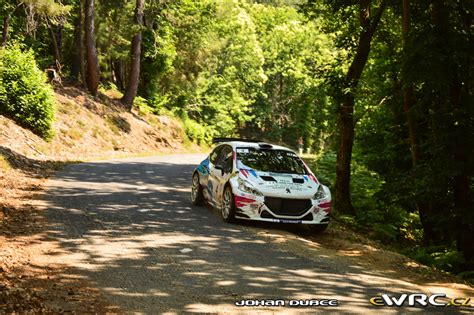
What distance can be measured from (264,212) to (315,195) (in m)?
1.12

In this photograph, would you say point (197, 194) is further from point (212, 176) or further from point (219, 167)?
point (219, 167)

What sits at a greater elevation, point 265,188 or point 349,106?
point 349,106

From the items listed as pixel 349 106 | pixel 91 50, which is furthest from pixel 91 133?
pixel 349 106

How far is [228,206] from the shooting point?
10688mm

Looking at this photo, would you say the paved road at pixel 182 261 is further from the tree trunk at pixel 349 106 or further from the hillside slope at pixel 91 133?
the hillside slope at pixel 91 133

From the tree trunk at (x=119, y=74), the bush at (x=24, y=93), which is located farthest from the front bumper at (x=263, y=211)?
the tree trunk at (x=119, y=74)

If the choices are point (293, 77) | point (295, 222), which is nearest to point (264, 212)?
point (295, 222)

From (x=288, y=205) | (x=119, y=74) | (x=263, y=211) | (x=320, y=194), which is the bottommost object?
(x=263, y=211)

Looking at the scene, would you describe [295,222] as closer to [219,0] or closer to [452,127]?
[452,127]

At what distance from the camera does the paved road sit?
20.2 feet

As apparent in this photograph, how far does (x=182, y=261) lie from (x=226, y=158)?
4.49 m

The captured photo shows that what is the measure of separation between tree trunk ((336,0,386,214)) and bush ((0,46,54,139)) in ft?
40.5

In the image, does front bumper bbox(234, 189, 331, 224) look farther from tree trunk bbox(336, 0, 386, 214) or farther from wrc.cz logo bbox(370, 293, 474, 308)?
tree trunk bbox(336, 0, 386, 214)

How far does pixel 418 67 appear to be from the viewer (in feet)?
35.0
